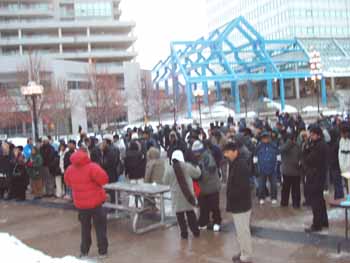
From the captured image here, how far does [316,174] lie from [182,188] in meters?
2.19

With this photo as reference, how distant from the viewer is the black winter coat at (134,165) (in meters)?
11.2

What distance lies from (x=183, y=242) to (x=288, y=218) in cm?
226

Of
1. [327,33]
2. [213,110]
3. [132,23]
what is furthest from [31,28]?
[327,33]

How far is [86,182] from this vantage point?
725 cm

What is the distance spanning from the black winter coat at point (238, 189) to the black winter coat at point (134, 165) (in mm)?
4933

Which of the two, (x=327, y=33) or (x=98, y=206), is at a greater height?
(x=327, y=33)

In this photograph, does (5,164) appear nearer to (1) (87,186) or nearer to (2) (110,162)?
(2) (110,162)

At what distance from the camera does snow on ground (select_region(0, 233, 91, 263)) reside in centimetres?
705

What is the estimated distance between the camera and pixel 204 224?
860 cm

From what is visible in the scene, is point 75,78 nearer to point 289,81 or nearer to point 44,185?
point 289,81

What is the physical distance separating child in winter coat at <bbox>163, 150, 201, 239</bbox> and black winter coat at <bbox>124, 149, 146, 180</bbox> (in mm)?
3223

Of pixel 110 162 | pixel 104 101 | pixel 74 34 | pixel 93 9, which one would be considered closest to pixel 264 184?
pixel 110 162

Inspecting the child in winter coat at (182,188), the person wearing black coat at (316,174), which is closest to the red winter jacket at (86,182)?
the child in winter coat at (182,188)

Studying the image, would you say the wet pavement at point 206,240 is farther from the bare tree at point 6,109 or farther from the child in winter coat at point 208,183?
the bare tree at point 6,109
